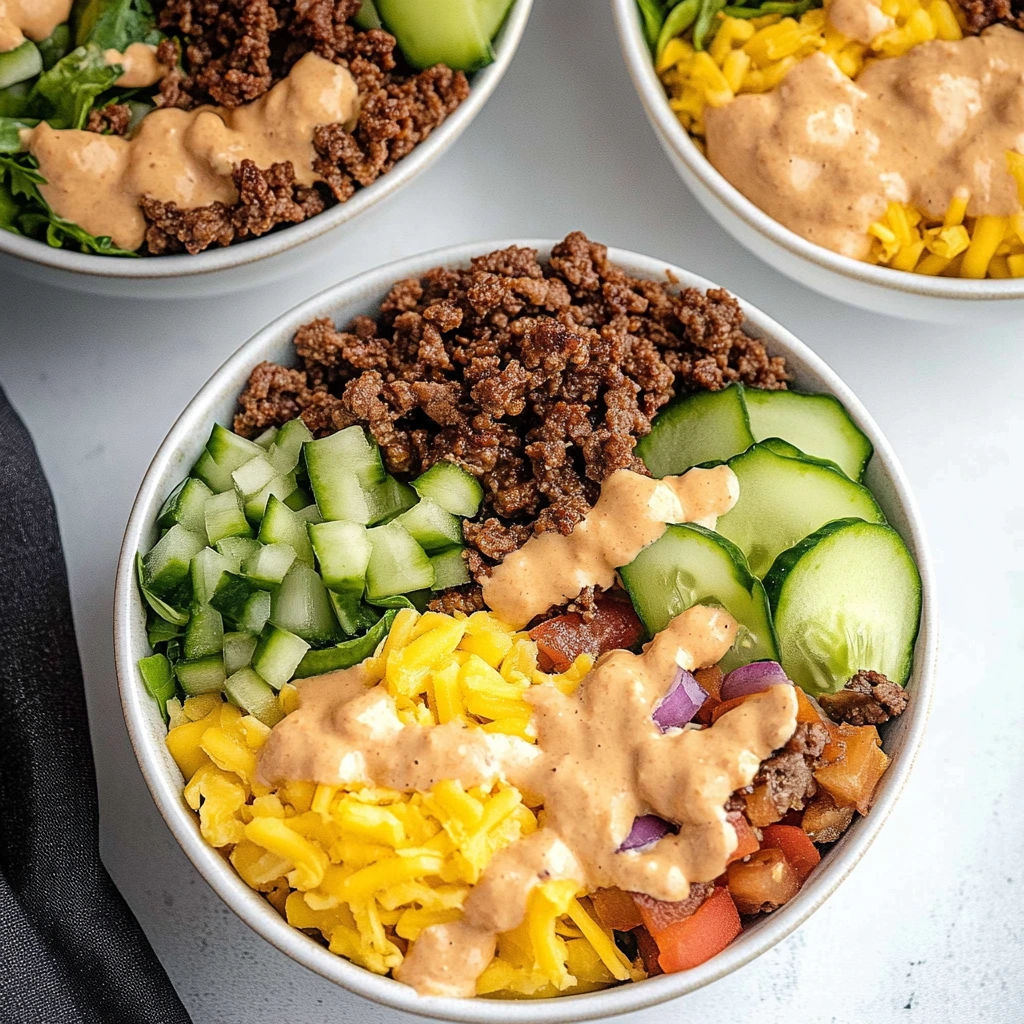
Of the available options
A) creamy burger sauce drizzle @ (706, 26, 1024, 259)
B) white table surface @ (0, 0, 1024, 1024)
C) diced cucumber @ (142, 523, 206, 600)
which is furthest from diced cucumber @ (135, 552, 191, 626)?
creamy burger sauce drizzle @ (706, 26, 1024, 259)

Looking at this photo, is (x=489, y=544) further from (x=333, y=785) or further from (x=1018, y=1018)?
(x=1018, y=1018)

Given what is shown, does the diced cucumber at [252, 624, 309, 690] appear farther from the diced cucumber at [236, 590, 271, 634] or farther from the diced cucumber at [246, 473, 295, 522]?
the diced cucumber at [246, 473, 295, 522]

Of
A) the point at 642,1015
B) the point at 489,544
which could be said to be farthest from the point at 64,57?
→ the point at 642,1015

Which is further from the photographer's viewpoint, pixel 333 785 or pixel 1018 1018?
pixel 1018 1018

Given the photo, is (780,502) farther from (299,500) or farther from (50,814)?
(50,814)

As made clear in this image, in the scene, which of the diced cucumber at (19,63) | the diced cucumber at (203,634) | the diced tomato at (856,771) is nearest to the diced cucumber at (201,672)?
the diced cucumber at (203,634)

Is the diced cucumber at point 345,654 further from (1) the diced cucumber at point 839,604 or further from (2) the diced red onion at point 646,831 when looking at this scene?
(1) the diced cucumber at point 839,604

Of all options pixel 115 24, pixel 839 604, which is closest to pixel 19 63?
pixel 115 24
